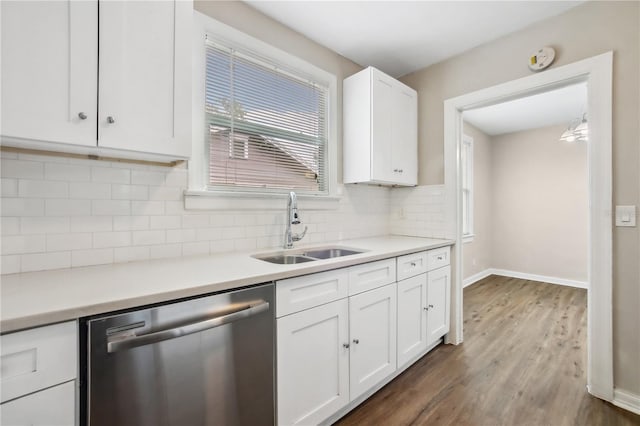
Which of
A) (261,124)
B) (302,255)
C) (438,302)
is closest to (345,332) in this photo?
(302,255)

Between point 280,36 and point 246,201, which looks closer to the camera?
point 246,201

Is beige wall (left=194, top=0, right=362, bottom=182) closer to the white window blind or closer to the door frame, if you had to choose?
the white window blind

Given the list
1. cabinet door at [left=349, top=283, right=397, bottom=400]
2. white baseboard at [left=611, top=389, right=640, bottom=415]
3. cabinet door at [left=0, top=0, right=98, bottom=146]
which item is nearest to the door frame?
white baseboard at [left=611, top=389, right=640, bottom=415]

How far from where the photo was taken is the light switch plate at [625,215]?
1.73 meters

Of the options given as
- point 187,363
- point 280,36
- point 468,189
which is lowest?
point 187,363

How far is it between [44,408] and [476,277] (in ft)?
17.1

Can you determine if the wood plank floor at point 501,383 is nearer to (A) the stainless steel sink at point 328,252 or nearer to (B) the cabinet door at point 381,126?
(A) the stainless steel sink at point 328,252

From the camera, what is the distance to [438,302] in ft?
7.78

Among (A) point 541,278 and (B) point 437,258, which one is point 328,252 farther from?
(A) point 541,278

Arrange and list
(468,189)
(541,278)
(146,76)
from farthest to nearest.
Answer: (541,278)
(468,189)
(146,76)

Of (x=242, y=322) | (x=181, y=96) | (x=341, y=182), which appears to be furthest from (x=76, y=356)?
(x=341, y=182)

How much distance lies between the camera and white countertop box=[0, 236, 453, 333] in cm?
79

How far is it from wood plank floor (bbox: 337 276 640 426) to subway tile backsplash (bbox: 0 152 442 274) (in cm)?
131

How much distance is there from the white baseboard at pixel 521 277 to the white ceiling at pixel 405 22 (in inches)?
127
